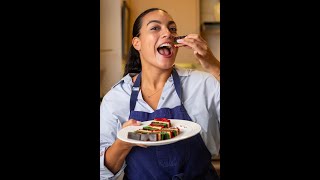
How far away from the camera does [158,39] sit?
50.1 inches

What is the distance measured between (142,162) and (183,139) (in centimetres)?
18

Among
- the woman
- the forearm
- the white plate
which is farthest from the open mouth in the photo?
the forearm

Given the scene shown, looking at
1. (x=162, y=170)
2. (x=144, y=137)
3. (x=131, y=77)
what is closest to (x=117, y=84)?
(x=131, y=77)

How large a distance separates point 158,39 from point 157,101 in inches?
8.7

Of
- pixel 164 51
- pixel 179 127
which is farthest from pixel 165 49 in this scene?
pixel 179 127

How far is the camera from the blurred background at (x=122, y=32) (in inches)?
51.1

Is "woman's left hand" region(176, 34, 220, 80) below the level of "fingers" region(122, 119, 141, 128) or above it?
above

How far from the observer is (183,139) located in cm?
120

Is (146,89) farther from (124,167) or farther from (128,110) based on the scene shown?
(124,167)

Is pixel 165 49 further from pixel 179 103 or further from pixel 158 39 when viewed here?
pixel 179 103

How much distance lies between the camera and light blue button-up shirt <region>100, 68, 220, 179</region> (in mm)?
1285

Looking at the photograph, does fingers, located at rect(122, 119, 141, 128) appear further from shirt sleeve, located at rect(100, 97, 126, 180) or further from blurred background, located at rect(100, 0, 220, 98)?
blurred background, located at rect(100, 0, 220, 98)

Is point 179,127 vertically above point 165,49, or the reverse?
point 165,49

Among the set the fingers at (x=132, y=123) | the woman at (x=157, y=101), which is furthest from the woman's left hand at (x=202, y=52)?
the fingers at (x=132, y=123)
